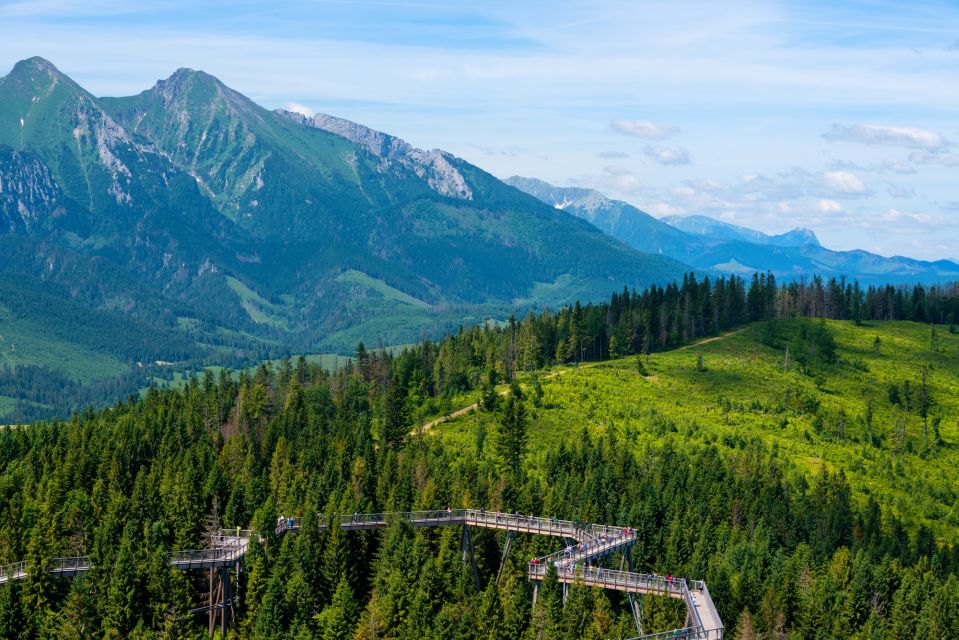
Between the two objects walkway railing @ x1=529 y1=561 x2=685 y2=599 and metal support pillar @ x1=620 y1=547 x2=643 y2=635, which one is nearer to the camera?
walkway railing @ x1=529 y1=561 x2=685 y2=599

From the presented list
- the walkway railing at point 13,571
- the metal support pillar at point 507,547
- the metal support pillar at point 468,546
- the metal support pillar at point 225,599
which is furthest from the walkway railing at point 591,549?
the walkway railing at point 13,571

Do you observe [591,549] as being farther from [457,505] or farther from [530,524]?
[457,505]

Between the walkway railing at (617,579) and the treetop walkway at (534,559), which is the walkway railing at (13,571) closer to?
the treetop walkway at (534,559)

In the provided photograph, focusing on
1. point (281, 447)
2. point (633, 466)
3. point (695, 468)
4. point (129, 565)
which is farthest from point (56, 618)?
point (695, 468)

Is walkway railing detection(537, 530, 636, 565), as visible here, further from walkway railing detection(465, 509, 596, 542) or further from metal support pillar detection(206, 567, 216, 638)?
metal support pillar detection(206, 567, 216, 638)

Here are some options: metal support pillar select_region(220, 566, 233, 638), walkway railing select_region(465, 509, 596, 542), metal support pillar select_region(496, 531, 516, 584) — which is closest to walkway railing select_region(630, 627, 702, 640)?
walkway railing select_region(465, 509, 596, 542)
